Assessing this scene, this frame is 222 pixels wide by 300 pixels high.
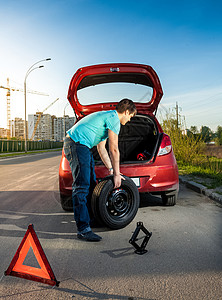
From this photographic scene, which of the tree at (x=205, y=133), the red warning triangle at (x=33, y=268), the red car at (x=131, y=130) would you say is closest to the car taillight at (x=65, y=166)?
the red car at (x=131, y=130)

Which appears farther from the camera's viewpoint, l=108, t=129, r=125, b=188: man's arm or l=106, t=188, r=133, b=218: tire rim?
l=106, t=188, r=133, b=218: tire rim

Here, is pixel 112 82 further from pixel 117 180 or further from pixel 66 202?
pixel 117 180

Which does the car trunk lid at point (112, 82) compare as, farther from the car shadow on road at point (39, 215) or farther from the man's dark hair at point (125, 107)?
the car shadow on road at point (39, 215)

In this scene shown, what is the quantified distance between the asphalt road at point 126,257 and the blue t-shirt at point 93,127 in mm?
1218

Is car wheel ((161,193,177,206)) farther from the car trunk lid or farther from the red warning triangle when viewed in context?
the red warning triangle

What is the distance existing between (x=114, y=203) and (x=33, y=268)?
156cm

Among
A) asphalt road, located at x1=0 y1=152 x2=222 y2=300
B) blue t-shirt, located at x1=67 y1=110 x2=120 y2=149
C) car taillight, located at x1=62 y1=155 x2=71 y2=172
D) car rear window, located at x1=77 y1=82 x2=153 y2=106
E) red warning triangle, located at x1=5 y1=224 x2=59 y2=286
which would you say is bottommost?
asphalt road, located at x1=0 y1=152 x2=222 y2=300

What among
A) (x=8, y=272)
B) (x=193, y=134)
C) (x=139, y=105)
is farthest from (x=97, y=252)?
(x=193, y=134)

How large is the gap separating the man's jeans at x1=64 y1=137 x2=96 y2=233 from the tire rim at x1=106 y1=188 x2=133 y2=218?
1.13 feet

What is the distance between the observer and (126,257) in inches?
113

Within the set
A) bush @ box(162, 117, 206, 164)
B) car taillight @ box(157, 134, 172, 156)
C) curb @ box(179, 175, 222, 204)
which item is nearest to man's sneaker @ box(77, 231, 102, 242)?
car taillight @ box(157, 134, 172, 156)

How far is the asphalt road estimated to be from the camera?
2209 mm

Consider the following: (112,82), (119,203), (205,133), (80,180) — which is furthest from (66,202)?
(205,133)

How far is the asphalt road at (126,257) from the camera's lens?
2.21m
